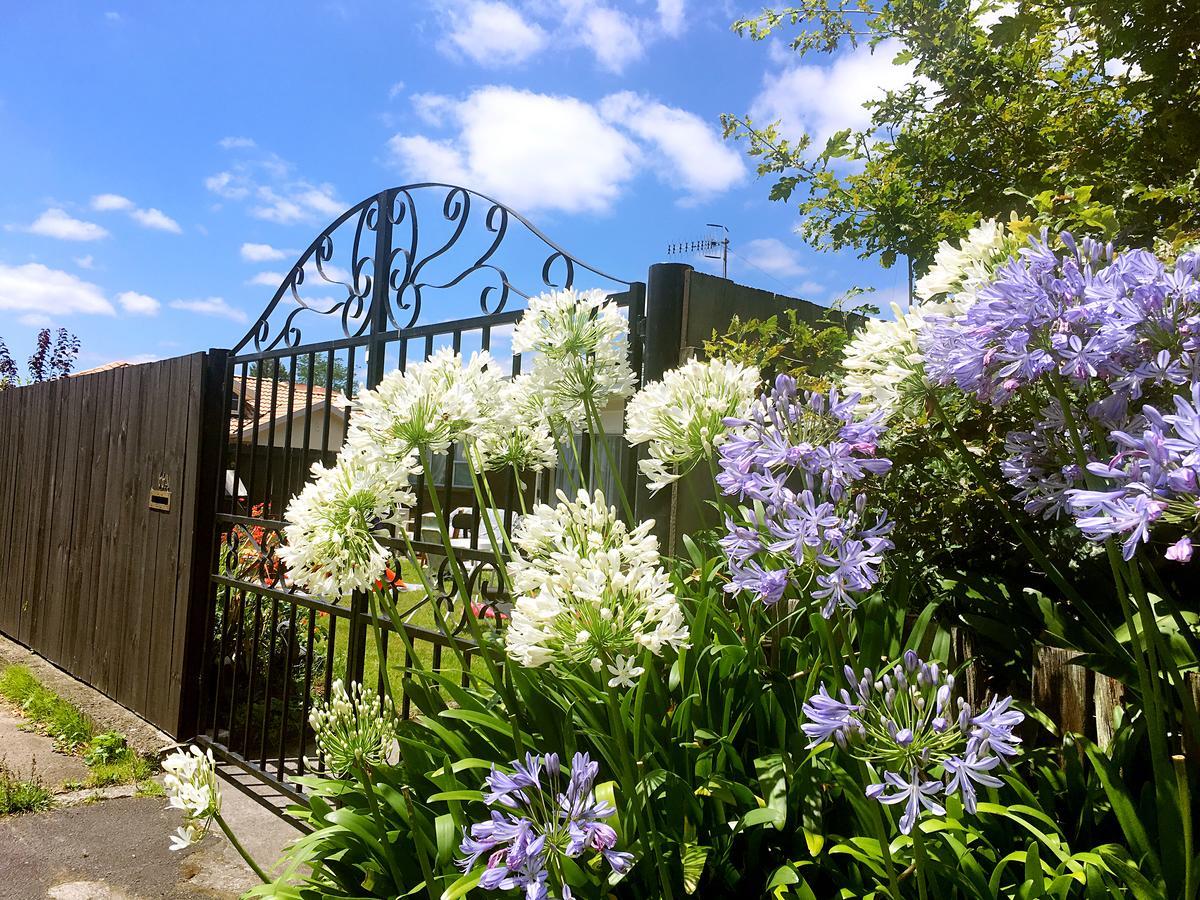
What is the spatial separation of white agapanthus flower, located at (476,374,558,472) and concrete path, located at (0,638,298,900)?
7.91 ft

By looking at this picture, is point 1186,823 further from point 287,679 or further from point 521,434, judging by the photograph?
point 287,679

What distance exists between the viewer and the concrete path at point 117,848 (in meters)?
3.47

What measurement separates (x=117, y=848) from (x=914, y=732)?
13.1 ft

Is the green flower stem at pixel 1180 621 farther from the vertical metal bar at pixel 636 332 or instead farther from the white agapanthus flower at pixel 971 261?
the vertical metal bar at pixel 636 332

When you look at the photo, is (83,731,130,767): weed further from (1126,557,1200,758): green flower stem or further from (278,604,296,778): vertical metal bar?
(1126,557,1200,758): green flower stem

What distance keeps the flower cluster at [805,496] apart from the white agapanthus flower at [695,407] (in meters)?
0.34

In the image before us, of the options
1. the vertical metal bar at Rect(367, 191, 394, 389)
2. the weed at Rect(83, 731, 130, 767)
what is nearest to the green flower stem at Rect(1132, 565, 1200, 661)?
the vertical metal bar at Rect(367, 191, 394, 389)

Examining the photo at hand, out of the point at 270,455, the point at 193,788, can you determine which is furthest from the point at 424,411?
the point at 270,455

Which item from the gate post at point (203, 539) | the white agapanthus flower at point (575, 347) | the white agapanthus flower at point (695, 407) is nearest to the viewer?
the white agapanthus flower at point (695, 407)

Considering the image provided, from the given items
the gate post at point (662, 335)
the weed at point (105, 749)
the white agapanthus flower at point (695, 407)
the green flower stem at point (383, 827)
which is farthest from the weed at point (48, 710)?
the white agapanthus flower at point (695, 407)

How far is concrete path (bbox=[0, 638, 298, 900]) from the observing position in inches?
136

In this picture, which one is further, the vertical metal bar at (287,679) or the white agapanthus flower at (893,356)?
the vertical metal bar at (287,679)

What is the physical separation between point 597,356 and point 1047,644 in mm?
1199

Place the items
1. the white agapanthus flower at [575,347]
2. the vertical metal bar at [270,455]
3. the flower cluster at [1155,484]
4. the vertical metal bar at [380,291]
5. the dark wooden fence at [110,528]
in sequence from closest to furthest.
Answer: the flower cluster at [1155,484] < the white agapanthus flower at [575,347] < the vertical metal bar at [380,291] < the vertical metal bar at [270,455] < the dark wooden fence at [110,528]
